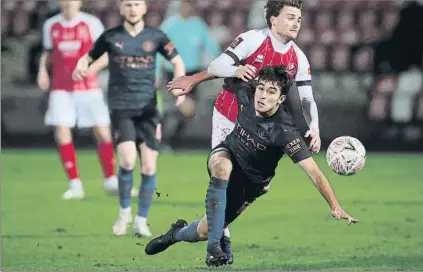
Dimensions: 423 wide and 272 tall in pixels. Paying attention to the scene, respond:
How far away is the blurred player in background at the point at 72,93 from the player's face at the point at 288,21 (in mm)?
5288

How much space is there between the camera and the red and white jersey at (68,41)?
13.5 metres

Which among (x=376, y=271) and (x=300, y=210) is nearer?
(x=376, y=271)

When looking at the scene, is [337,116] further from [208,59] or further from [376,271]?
[376,271]

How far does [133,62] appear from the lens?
1070 cm

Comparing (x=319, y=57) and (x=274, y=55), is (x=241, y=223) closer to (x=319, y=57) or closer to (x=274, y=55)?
(x=274, y=55)

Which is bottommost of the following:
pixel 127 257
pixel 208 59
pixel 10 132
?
pixel 10 132

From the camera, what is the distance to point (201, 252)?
→ 954 centimetres

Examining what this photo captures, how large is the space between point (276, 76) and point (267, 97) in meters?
0.16

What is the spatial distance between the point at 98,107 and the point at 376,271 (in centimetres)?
610

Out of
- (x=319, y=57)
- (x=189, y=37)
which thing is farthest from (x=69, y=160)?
(x=319, y=57)

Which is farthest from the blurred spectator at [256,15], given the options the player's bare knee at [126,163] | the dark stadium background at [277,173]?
the player's bare knee at [126,163]

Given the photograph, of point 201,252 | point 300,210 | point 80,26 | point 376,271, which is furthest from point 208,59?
point 376,271

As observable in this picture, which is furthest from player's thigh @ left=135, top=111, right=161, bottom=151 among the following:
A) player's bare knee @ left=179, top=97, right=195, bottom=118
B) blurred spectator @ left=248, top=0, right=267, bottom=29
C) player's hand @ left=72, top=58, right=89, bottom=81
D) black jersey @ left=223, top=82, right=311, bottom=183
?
blurred spectator @ left=248, top=0, right=267, bottom=29

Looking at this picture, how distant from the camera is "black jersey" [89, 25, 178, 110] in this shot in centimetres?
1062
